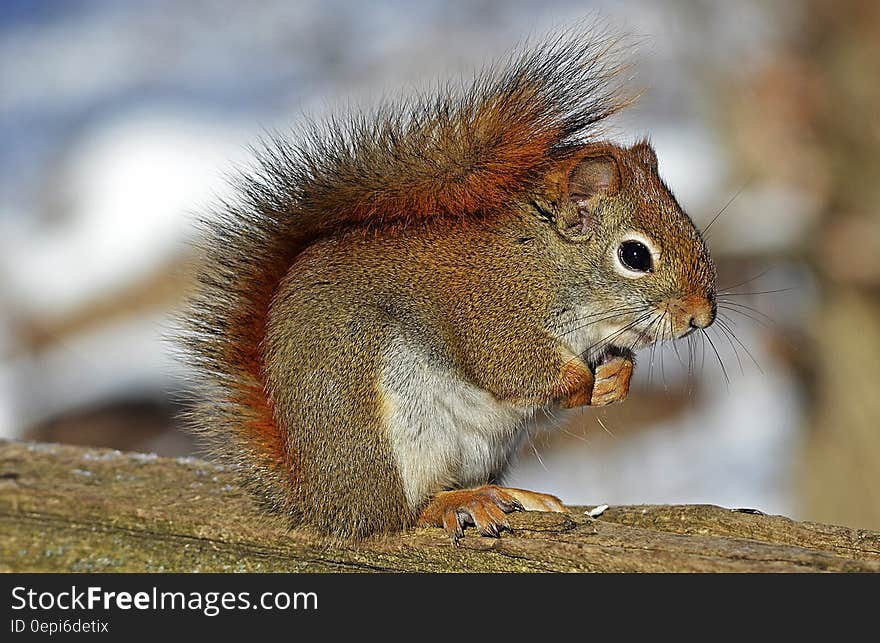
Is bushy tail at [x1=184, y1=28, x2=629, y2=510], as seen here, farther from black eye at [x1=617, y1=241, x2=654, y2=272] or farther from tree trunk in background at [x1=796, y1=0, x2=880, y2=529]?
tree trunk in background at [x1=796, y1=0, x2=880, y2=529]

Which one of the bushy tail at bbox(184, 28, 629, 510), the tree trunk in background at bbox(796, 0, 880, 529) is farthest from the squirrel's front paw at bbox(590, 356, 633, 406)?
the tree trunk in background at bbox(796, 0, 880, 529)

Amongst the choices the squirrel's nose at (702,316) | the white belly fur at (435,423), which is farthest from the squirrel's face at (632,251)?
the white belly fur at (435,423)

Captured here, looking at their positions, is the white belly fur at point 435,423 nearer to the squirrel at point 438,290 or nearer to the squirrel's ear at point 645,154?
the squirrel at point 438,290

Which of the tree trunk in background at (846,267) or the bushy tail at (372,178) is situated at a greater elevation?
the tree trunk in background at (846,267)

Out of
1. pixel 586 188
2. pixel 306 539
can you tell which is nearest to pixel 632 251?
pixel 586 188

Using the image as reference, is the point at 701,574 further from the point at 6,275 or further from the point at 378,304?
the point at 6,275
